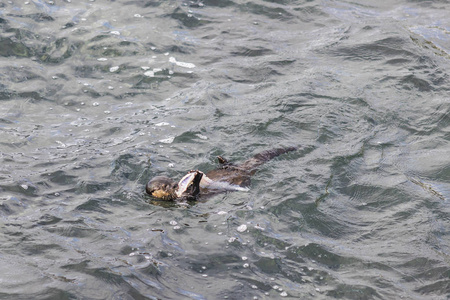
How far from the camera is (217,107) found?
8406 millimetres

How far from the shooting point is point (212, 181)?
21.3ft

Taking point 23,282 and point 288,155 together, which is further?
point 288,155

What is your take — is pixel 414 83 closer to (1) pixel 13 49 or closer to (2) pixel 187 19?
(2) pixel 187 19

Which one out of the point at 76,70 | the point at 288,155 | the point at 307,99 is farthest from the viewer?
the point at 76,70

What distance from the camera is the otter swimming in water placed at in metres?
6.11

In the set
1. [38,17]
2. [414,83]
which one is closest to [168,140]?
[414,83]

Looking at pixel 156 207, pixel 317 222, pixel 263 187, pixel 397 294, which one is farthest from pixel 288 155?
pixel 397 294

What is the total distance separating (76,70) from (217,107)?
2.91 metres

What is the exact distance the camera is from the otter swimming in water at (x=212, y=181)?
20.1ft

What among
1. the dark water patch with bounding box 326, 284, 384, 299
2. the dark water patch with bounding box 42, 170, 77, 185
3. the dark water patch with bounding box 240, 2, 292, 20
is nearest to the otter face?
the dark water patch with bounding box 42, 170, 77, 185

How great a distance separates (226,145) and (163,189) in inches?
62.7

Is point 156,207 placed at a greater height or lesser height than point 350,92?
lesser

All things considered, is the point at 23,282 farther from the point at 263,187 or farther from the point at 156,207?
the point at 263,187

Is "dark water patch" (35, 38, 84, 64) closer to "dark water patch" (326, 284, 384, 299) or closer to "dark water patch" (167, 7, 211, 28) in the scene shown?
"dark water patch" (167, 7, 211, 28)
